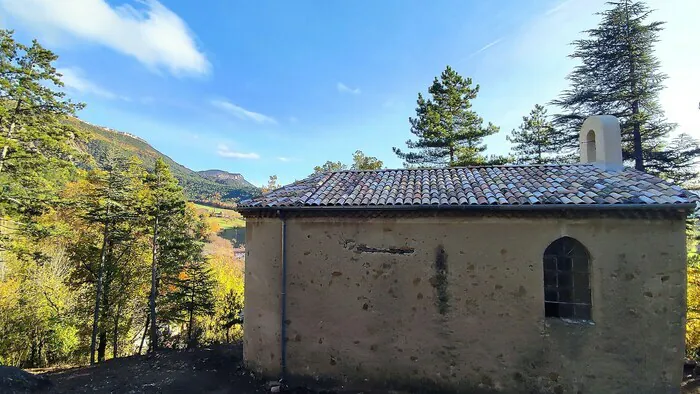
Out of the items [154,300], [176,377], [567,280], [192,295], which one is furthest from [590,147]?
[154,300]

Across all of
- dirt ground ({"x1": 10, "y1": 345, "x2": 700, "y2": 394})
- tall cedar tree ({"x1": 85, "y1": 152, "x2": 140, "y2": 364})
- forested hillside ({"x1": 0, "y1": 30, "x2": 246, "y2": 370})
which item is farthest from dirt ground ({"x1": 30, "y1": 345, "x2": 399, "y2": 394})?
tall cedar tree ({"x1": 85, "y1": 152, "x2": 140, "y2": 364})

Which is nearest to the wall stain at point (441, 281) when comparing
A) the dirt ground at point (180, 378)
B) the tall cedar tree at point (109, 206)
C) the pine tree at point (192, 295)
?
the dirt ground at point (180, 378)

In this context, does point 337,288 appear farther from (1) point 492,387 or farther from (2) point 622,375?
(2) point 622,375

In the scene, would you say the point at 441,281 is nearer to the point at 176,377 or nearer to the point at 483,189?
the point at 483,189

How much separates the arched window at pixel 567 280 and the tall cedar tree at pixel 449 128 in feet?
45.3

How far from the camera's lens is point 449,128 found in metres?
20.9

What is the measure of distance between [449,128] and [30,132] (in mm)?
21369

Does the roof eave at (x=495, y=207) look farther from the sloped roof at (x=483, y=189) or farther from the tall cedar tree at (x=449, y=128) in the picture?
the tall cedar tree at (x=449, y=128)

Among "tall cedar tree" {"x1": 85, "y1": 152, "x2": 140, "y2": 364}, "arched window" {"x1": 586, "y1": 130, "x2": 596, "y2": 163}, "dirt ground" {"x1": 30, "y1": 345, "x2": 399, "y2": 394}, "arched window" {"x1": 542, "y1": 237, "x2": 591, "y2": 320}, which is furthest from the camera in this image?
"tall cedar tree" {"x1": 85, "y1": 152, "x2": 140, "y2": 364}

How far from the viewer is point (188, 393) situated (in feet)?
26.0

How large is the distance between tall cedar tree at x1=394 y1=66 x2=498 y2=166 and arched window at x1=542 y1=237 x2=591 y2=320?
1381cm

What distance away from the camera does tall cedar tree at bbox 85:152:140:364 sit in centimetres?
1527

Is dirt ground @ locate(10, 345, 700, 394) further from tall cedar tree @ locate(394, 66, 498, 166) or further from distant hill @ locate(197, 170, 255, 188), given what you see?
distant hill @ locate(197, 170, 255, 188)

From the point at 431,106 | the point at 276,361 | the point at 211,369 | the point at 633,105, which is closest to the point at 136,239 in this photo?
the point at 211,369
